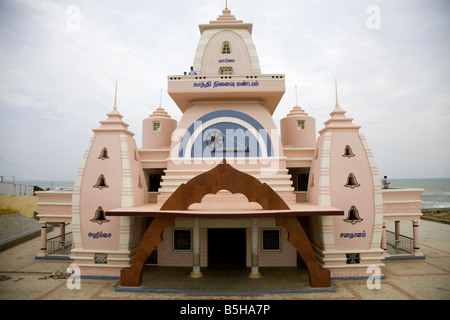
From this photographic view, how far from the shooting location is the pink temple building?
11672mm

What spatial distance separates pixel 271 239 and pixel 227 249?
12.2ft

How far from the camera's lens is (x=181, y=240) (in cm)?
1498

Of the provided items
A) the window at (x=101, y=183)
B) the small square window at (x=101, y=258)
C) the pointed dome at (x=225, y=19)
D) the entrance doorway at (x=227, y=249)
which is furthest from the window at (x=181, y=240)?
the pointed dome at (x=225, y=19)

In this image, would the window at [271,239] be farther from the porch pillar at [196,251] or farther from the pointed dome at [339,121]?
the pointed dome at [339,121]

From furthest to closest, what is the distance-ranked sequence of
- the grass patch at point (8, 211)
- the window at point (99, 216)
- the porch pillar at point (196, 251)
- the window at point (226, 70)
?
the grass patch at point (8, 211), the window at point (226, 70), the window at point (99, 216), the porch pillar at point (196, 251)

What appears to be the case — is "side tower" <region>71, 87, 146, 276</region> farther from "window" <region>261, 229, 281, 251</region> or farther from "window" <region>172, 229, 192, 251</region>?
"window" <region>261, 229, 281, 251</region>

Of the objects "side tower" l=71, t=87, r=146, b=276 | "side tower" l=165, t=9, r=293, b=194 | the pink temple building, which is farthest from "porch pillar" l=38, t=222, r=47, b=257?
"side tower" l=165, t=9, r=293, b=194

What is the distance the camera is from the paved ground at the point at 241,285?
36.6 ft

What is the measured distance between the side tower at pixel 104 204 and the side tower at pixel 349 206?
1010 cm

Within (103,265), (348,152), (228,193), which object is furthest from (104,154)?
(348,152)

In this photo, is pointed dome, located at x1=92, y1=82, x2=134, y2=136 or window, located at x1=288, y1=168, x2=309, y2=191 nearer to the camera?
pointed dome, located at x1=92, y1=82, x2=134, y2=136

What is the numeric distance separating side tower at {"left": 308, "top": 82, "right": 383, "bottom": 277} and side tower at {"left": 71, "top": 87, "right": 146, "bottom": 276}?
1010cm

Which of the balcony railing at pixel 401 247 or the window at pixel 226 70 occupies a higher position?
the window at pixel 226 70

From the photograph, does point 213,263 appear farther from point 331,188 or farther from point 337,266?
point 331,188
